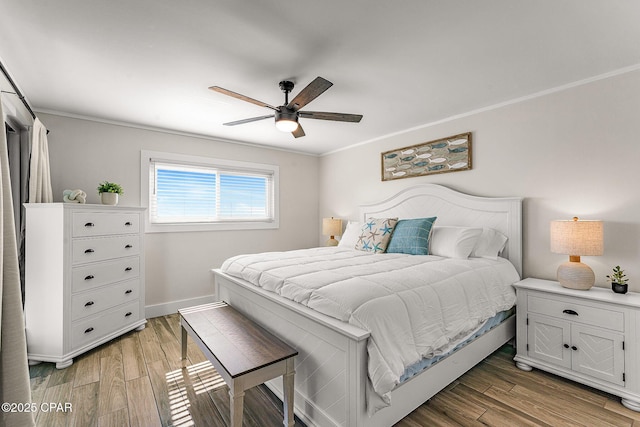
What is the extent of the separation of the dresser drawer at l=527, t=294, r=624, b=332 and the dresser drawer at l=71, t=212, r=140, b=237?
385 centimetres

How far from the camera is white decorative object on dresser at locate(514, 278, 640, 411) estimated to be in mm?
1965

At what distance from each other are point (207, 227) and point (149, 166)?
104 centimetres

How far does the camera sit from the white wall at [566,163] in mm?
2320

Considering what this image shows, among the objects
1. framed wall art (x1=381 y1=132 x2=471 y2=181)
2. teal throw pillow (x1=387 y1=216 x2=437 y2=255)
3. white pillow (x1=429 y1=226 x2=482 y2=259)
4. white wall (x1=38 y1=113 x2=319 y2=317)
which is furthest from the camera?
framed wall art (x1=381 y1=132 x2=471 y2=181)

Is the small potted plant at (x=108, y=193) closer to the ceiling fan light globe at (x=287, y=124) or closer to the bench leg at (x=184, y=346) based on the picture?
the bench leg at (x=184, y=346)

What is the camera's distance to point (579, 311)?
217 cm

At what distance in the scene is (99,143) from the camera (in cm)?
337

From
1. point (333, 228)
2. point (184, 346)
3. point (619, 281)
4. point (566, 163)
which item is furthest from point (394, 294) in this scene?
point (333, 228)

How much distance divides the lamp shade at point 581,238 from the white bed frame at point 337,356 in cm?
55

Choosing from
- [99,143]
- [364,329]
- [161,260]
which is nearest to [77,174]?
[99,143]

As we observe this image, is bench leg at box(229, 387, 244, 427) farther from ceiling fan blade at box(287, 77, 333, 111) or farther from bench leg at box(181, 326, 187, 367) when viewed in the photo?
ceiling fan blade at box(287, 77, 333, 111)

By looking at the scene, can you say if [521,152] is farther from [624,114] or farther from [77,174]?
[77,174]

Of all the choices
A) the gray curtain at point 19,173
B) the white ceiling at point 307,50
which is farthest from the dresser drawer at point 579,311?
the gray curtain at point 19,173

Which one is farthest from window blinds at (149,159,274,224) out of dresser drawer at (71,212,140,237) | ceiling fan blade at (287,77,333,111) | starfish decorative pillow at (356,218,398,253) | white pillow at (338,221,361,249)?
ceiling fan blade at (287,77,333,111)
